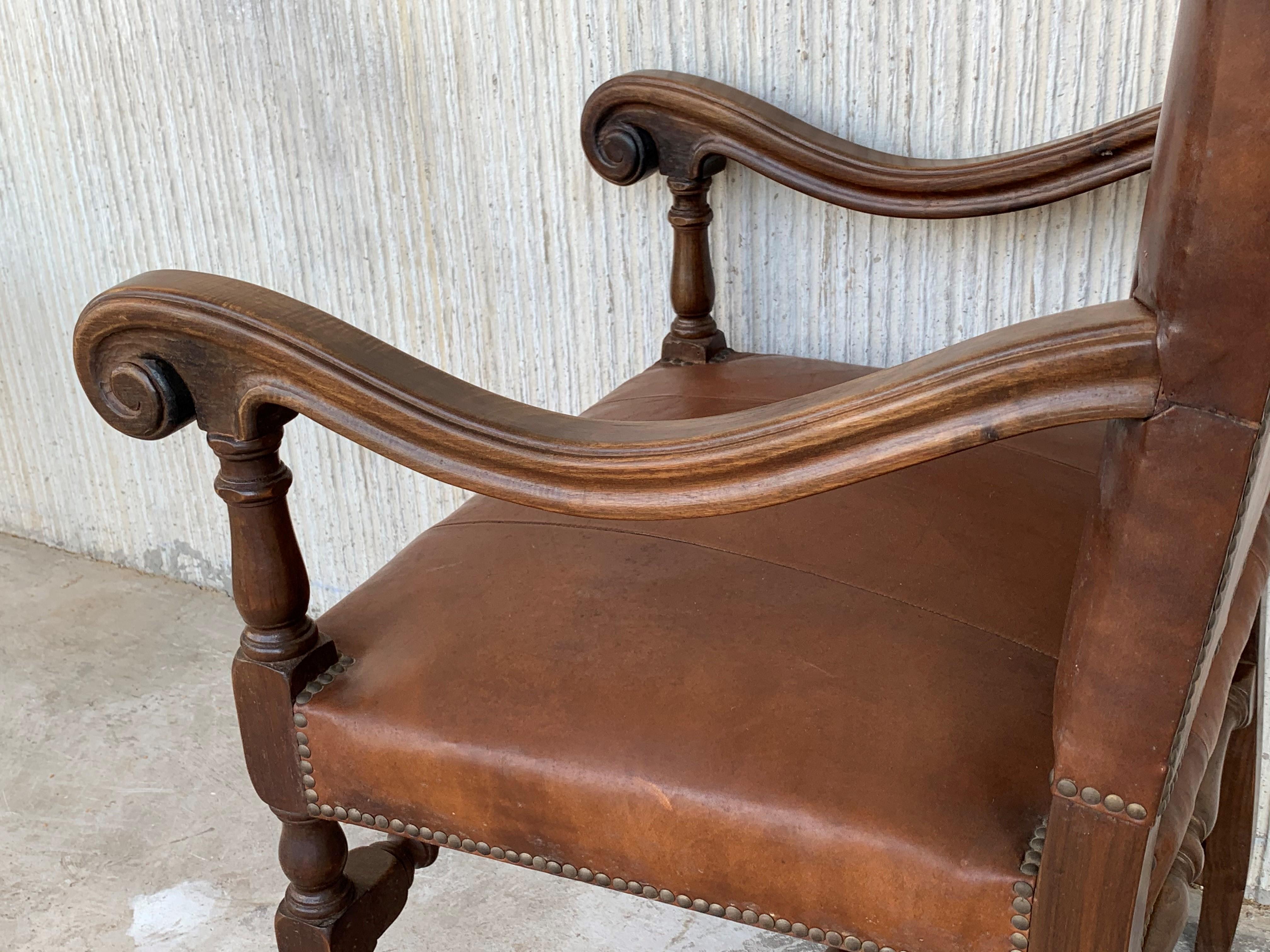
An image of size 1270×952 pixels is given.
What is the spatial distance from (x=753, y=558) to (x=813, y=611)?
0.07 m

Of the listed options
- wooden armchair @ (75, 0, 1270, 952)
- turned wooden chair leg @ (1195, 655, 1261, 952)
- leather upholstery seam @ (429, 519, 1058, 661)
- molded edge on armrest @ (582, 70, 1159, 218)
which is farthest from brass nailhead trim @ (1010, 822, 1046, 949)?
molded edge on armrest @ (582, 70, 1159, 218)

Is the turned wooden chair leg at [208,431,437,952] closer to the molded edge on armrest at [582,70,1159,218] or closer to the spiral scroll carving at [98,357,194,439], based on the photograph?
the spiral scroll carving at [98,357,194,439]

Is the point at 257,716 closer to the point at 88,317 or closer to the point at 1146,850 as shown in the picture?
the point at 88,317

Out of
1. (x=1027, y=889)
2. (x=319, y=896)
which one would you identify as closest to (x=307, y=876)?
(x=319, y=896)

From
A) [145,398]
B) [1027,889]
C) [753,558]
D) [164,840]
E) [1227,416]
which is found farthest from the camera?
[164,840]

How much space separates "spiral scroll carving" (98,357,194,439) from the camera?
0.69 meters

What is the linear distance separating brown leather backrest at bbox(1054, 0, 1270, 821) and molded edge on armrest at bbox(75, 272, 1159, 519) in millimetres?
21

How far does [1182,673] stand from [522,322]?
1.04 meters

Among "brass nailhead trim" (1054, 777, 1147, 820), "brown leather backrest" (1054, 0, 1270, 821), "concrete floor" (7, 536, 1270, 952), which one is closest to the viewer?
"brown leather backrest" (1054, 0, 1270, 821)

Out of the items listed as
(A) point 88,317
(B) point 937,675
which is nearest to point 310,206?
(A) point 88,317

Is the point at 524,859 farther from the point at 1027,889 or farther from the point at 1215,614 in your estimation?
the point at 1215,614

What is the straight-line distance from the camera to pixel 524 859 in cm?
73

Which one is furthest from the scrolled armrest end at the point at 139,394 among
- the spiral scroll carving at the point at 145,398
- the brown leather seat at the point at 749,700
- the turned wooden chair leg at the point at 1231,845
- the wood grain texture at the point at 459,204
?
the turned wooden chair leg at the point at 1231,845

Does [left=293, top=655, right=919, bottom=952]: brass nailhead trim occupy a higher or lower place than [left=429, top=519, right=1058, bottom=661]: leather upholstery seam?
lower
